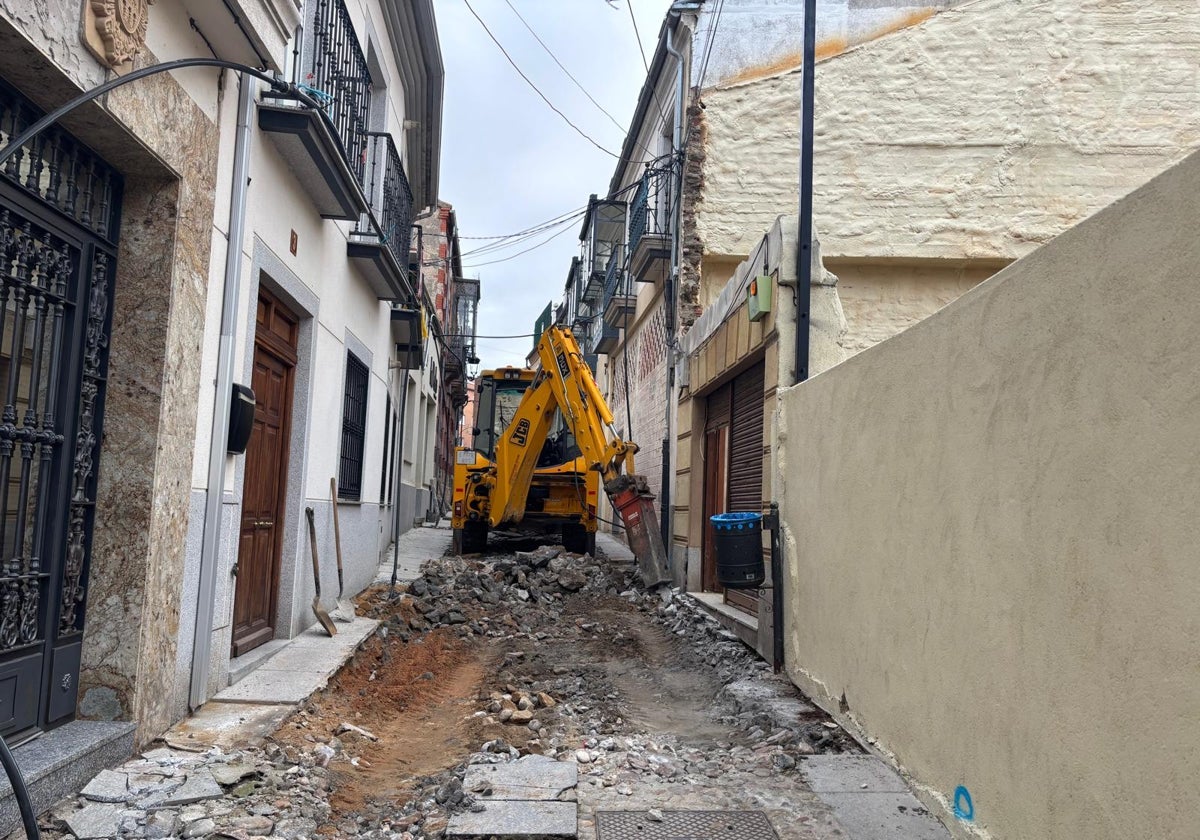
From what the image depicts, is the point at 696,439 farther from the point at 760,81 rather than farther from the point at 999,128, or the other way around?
the point at 999,128

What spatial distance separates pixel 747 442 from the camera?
8.23m

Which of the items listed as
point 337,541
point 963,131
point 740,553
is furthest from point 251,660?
point 963,131

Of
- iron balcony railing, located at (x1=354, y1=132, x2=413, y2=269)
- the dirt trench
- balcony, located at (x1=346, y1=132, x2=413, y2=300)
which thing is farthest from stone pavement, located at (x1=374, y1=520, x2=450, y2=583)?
iron balcony railing, located at (x1=354, y1=132, x2=413, y2=269)

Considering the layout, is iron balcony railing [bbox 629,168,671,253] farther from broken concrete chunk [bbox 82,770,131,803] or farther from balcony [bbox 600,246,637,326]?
broken concrete chunk [bbox 82,770,131,803]

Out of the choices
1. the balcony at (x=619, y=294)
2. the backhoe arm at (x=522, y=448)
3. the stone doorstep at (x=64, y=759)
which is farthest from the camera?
the balcony at (x=619, y=294)

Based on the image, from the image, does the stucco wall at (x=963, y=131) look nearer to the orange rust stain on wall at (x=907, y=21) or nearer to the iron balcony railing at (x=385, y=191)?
the orange rust stain on wall at (x=907, y=21)

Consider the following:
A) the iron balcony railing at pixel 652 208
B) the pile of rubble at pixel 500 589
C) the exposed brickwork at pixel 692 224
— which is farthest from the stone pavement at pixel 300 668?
the iron balcony railing at pixel 652 208

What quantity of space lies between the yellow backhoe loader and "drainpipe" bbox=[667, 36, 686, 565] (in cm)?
61

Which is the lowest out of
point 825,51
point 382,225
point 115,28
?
point 115,28

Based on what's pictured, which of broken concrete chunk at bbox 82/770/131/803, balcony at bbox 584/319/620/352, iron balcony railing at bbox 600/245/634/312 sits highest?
iron balcony railing at bbox 600/245/634/312

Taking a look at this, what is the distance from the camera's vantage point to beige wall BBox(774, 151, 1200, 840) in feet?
7.22

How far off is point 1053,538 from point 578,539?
11.4m

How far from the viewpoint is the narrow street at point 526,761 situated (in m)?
3.72

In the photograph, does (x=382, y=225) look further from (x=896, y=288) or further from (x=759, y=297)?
(x=896, y=288)
